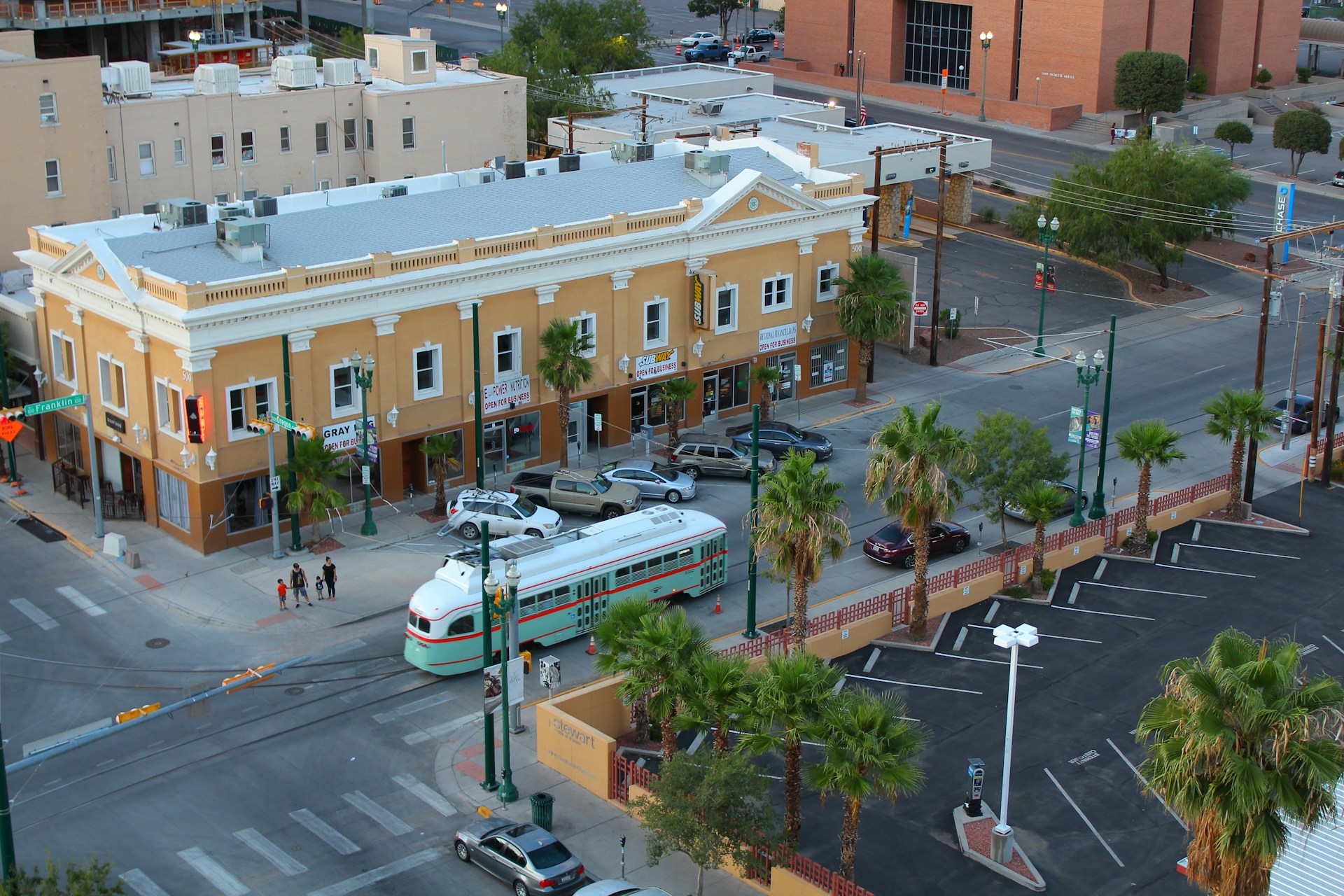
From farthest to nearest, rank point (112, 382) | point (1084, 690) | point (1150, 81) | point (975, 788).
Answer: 1. point (1150, 81)
2. point (112, 382)
3. point (1084, 690)
4. point (975, 788)

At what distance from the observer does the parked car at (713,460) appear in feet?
186

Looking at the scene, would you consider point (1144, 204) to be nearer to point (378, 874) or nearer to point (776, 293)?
point (776, 293)

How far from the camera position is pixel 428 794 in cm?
3712

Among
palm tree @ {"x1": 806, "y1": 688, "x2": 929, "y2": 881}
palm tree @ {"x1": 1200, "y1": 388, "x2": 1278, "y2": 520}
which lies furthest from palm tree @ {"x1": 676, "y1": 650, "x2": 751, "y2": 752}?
palm tree @ {"x1": 1200, "y1": 388, "x2": 1278, "y2": 520}

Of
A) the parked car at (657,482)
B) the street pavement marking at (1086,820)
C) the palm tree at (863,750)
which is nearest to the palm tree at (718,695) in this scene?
the palm tree at (863,750)

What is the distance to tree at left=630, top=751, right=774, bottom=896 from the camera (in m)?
31.4

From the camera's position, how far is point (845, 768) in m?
29.9

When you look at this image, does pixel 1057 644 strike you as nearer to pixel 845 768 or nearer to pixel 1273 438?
pixel 845 768

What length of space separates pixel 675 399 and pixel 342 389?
1230cm

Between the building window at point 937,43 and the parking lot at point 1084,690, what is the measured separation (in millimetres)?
72888

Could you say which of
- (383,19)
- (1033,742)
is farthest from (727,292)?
(383,19)

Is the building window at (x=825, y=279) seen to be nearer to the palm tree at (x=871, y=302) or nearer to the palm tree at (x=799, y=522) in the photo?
the palm tree at (x=871, y=302)

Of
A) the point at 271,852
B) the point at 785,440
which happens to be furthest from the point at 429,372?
the point at 271,852

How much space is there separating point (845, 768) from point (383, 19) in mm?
129532
